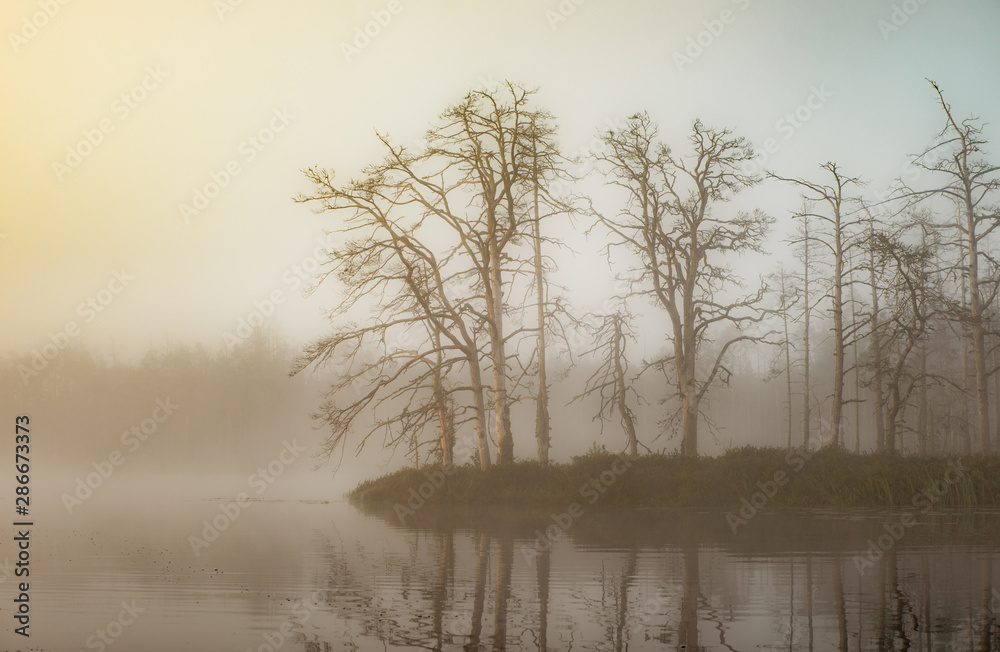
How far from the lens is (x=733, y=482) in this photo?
26.0 meters

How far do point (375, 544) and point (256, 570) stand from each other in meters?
3.88

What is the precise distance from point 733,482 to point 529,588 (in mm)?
16000

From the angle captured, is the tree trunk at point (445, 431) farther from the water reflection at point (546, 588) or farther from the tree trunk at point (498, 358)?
the water reflection at point (546, 588)

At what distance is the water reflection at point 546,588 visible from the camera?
29.2 ft

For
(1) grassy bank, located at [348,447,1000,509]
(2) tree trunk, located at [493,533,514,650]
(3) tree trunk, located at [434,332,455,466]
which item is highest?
(3) tree trunk, located at [434,332,455,466]

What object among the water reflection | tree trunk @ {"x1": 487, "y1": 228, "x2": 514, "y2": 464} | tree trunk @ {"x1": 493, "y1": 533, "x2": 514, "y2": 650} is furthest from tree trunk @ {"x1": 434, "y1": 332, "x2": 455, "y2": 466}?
tree trunk @ {"x1": 493, "y1": 533, "x2": 514, "y2": 650}

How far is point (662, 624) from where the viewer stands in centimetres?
941

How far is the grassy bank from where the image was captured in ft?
82.3

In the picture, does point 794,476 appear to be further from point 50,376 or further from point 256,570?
point 50,376

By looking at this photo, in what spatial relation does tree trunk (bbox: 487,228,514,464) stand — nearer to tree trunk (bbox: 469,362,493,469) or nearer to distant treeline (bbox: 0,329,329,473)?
tree trunk (bbox: 469,362,493,469)

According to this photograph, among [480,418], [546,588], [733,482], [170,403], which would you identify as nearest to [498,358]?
[480,418]

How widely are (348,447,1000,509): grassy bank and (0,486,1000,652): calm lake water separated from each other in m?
4.26

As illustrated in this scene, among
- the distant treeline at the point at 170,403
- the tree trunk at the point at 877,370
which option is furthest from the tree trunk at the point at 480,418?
the distant treeline at the point at 170,403

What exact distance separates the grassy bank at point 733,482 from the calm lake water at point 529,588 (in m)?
4.26
